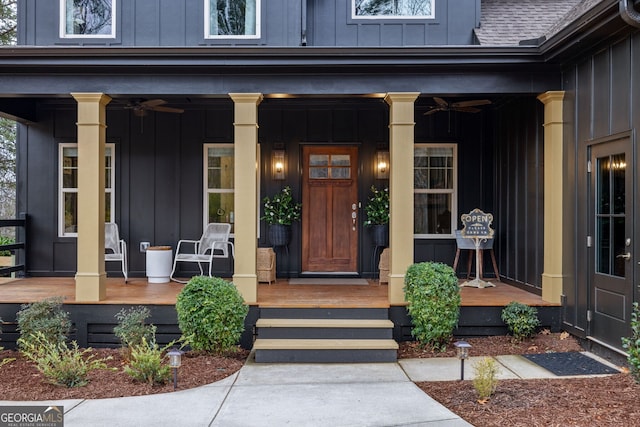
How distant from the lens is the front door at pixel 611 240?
14.7 feet

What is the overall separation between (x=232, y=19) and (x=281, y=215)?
9.07 ft

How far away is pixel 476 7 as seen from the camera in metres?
7.06

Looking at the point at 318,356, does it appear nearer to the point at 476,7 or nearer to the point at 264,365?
the point at 264,365

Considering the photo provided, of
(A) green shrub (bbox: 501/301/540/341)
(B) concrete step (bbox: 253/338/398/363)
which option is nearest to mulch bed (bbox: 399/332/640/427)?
(B) concrete step (bbox: 253/338/398/363)

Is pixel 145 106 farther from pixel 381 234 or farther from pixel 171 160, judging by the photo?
pixel 381 234

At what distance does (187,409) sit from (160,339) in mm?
2119

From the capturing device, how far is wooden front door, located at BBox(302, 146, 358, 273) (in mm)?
7785

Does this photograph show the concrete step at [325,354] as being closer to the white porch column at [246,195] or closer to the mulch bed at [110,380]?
the mulch bed at [110,380]

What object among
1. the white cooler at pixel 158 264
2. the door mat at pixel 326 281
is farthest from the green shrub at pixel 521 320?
the white cooler at pixel 158 264

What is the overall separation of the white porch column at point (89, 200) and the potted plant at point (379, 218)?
3626 mm

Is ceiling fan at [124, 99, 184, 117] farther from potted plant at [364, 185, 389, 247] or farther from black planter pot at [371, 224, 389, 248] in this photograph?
black planter pot at [371, 224, 389, 248]

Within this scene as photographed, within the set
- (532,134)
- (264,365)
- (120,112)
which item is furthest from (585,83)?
(120,112)

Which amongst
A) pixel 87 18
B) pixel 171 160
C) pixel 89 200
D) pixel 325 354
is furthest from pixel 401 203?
pixel 87 18

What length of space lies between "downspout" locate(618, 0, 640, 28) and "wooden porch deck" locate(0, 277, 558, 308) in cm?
297
